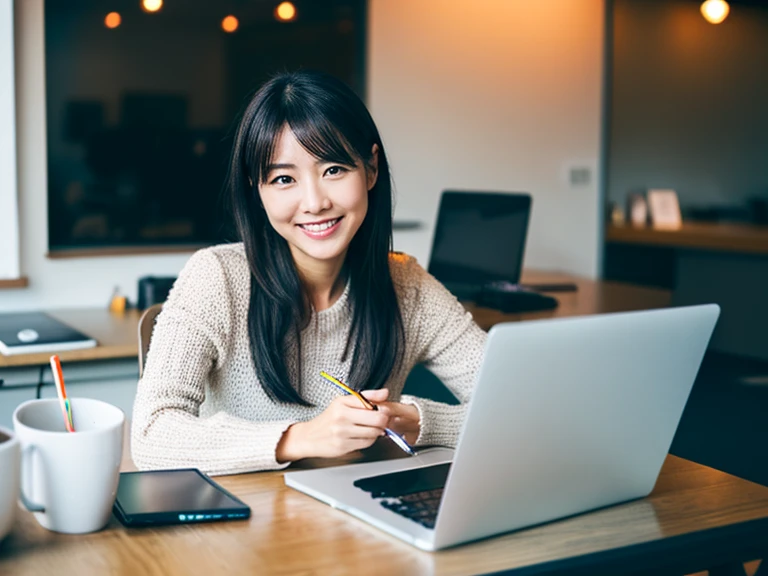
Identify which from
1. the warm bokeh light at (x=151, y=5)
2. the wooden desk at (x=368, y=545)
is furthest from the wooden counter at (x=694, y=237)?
the wooden desk at (x=368, y=545)

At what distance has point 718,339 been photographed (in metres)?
5.54

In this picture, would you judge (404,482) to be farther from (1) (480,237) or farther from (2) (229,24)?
(2) (229,24)

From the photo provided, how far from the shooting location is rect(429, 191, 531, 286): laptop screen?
3145 mm

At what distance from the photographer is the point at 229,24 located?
354cm

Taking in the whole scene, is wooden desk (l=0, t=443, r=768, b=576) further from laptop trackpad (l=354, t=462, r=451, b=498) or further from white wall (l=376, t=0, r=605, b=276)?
white wall (l=376, t=0, r=605, b=276)

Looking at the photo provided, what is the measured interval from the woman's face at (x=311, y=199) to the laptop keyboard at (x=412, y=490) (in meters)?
0.43

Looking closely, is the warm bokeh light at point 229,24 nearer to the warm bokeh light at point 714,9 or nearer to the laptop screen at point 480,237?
the laptop screen at point 480,237

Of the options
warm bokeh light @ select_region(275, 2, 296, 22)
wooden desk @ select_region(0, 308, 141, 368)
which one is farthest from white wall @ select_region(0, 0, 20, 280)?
warm bokeh light @ select_region(275, 2, 296, 22)

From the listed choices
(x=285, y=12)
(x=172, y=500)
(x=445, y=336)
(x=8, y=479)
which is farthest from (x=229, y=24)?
(x=8, y=479)

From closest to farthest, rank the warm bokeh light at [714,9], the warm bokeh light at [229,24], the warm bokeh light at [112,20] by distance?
the warm bokeh light at [112,20] → the warm bokeh light at [229,24] → the warm bokeh light at [714,9]

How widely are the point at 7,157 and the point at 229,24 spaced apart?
96 cm

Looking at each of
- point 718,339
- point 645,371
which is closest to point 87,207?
point 645,371

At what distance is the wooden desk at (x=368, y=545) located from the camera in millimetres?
Answer: 915

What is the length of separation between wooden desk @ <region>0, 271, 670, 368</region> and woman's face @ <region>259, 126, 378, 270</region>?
1.16 m
